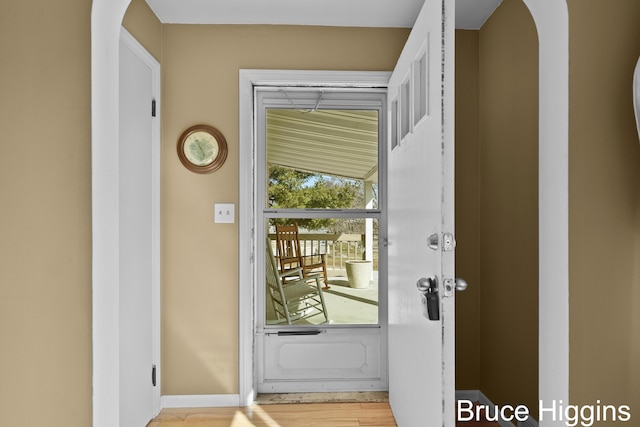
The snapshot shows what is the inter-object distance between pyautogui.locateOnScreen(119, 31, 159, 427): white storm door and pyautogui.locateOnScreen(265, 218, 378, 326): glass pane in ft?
2.56

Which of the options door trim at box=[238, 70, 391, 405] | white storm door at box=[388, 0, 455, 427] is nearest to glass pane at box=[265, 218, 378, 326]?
door trim at box=[238, 70, 391, 405]

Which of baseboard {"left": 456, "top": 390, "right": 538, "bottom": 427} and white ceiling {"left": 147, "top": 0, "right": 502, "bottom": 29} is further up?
white ceiling {"left": 147, "top": 0, "right": 502, "bottom": 29}

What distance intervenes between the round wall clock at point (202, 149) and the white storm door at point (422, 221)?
1.02 metres

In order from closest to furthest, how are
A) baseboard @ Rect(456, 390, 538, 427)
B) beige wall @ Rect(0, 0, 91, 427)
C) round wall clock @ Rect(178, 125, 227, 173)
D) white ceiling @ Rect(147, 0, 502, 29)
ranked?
beige wall @ Rect(0, 0, 91, 427) → white ceiling @ Rect(147, 0, 502, 29) → baseboard @ Rect(456, 390, 538, 427) → round wall clock @ Rect(178, 125, 227, 173)

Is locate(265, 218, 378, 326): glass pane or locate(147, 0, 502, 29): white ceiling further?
locate(265, 218, 378, 326): glass pane

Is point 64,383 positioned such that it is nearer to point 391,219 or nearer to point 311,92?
point 391,219

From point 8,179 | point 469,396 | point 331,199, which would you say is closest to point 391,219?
point 331,199

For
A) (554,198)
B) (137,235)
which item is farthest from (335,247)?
(554,198)

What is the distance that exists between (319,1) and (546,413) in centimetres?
214

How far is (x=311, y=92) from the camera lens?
9.34ft

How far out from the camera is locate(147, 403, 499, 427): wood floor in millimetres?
2396

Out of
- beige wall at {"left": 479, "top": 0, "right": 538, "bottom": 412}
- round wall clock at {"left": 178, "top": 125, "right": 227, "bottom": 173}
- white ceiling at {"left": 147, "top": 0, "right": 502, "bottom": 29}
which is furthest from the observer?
round wall clock at {"left": 178, "top": 125, "right": 227, "bottom": 173}

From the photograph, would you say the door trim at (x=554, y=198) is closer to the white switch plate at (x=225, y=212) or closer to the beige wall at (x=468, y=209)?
the beige wall at (x=468, y=209)

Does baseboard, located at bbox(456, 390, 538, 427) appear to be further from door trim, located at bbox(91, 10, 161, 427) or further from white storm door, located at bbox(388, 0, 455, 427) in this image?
door trim, located at bbox(91, 10, 161, 427)
